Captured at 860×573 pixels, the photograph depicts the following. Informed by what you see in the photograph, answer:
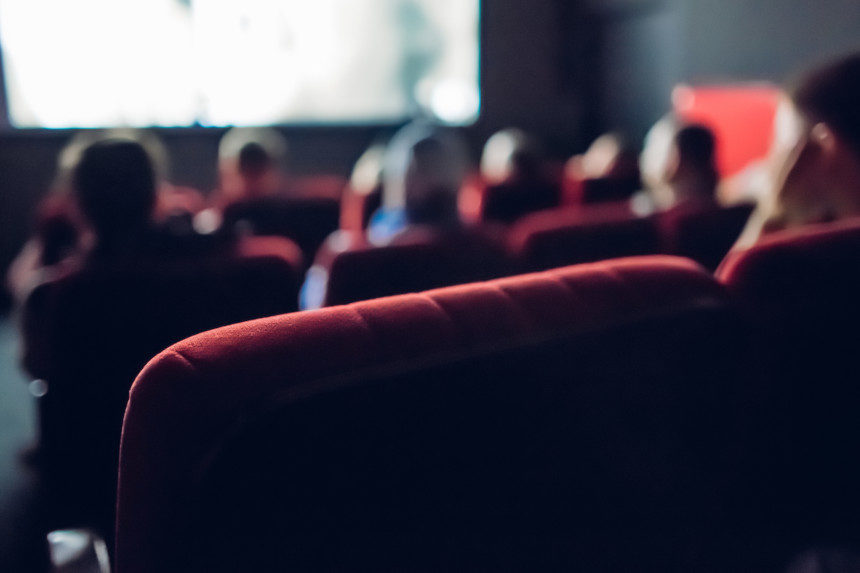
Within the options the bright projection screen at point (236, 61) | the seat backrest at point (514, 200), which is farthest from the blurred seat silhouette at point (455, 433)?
the bright projection screen at point (236, 61)

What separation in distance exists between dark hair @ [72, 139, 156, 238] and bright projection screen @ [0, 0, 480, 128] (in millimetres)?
4600

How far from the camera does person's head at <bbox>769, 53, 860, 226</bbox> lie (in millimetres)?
1470

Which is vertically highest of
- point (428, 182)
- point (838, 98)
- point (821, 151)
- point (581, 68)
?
point (581, 68)

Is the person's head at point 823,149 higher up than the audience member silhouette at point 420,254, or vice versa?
the person's head at point 823,149

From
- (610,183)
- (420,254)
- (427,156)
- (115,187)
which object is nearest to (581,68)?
(610,183)

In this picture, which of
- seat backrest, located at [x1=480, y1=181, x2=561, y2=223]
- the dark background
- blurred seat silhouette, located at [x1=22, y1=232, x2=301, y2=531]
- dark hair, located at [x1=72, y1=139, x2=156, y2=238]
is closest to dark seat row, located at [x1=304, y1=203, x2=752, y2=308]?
blurred seat silhouette, located at [x1=22, y1=232, x2=301, y2=531]

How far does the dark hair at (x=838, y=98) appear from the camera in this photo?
57.4 inches

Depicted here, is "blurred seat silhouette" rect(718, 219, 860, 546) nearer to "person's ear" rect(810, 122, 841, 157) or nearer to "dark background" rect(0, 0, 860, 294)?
"person's ear" rect(810, 122, 841, 157)

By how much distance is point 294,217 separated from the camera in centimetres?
376

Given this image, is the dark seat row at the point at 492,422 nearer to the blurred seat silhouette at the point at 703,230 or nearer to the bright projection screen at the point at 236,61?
the blurred seat silhouette at the point at 703,230

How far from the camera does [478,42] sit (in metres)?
7.55

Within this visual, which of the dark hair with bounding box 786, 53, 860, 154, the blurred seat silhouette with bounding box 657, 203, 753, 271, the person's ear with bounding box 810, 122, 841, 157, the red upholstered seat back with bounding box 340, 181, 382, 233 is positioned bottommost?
the red upholstered seat back with bounding box 340, 181, 382, 233

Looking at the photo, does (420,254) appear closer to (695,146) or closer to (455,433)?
(455,433)

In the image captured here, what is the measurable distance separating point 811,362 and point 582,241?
3.27 feet
